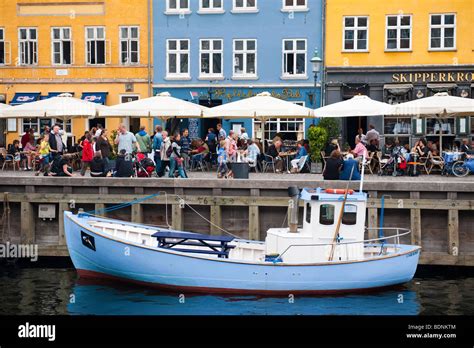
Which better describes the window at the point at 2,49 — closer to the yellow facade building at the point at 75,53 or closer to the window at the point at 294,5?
the yellow facade building at the point at 75,53

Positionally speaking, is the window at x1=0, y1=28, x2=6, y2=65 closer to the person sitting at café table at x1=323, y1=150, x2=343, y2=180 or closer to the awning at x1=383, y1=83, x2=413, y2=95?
the awning at x1=383, y1=83, x2=413, y2=95

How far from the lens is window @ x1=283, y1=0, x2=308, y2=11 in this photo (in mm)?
45156

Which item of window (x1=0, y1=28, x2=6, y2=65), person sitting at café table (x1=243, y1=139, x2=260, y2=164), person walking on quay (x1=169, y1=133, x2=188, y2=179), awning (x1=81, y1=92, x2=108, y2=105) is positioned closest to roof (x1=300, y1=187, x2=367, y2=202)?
person walking on quay (x1=169, y1=133, x2=188, y2=179)

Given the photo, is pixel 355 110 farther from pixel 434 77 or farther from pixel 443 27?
pixel 443 27

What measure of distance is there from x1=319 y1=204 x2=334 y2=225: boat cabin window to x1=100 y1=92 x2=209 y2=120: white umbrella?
12021 millimetres

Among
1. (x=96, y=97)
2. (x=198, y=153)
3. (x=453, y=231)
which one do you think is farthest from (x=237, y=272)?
(x=96, y=97)

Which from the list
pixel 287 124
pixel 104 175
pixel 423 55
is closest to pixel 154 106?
pixel 104 175

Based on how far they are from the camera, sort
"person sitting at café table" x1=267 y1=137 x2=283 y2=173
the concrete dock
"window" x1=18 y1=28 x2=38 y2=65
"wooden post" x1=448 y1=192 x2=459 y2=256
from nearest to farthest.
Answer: "wooden post" x1=448 y1=192 x2=459 y2=256
the concrete dock
"person sitting at café table" x1=267 y1=137 x2=283 y2=173
"window" x1=18 y1=28 x2=38 y2=65

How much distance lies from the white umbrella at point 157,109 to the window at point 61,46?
12.9m

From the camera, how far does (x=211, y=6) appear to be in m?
45.8

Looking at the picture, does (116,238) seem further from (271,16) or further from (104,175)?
(271,16)

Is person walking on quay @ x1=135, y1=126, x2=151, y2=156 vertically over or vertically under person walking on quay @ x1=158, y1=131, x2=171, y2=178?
over

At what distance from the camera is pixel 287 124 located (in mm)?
44656

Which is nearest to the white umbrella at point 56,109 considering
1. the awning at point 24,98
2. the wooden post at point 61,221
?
the wooden post at point 61,221
